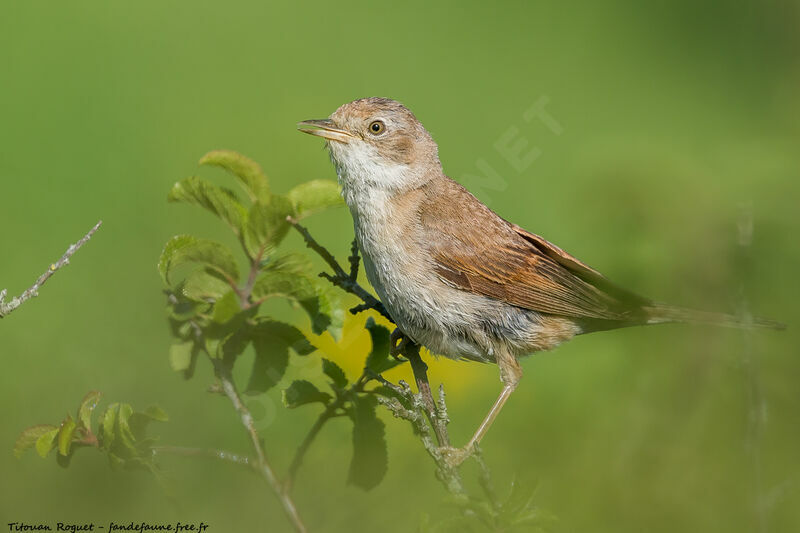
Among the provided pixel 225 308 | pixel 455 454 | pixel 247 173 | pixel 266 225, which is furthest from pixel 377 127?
pixel 225 308

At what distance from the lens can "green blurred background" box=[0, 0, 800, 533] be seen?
8.54ft

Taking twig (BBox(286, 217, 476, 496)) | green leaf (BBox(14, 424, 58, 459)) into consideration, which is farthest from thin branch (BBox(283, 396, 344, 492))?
green leaf (BBox(14, 424, 58, 459))

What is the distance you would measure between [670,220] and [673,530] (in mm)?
1029

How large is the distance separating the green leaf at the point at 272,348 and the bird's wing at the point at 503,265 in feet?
5.81

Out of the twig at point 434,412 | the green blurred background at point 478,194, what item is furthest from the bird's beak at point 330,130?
the twig at point 434,412

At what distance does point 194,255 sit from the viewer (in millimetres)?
2236

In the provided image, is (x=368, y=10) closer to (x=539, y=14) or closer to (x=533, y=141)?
(x=539, y=14)

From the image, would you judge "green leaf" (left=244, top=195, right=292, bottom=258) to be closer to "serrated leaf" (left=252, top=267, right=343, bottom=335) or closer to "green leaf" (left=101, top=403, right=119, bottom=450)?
"serrated leaf" (left=252, top=267, right=343, bottom=335)

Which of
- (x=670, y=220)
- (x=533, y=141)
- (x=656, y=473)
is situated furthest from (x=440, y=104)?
(x=656, y=473)

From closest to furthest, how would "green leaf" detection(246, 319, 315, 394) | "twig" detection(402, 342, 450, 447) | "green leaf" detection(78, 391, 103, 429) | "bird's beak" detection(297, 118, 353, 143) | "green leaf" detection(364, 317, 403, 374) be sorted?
"green leaf" detection(78, 391, 103, 429)
"green leaf" detection(246, 319, 315, 394)
"green leaf" detection(364, 317, 403, 374)
"twig" detection(402, 342, 450, 447)
"bird's beak" detection(297, 118, 353, 143)

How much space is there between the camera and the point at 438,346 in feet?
13.2

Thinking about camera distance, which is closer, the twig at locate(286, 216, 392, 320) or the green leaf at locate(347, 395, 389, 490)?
the green leaf at locate(347, 395, 389, 490)

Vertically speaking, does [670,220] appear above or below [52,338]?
above

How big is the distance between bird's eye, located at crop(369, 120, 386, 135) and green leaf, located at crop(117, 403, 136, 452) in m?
2.35
